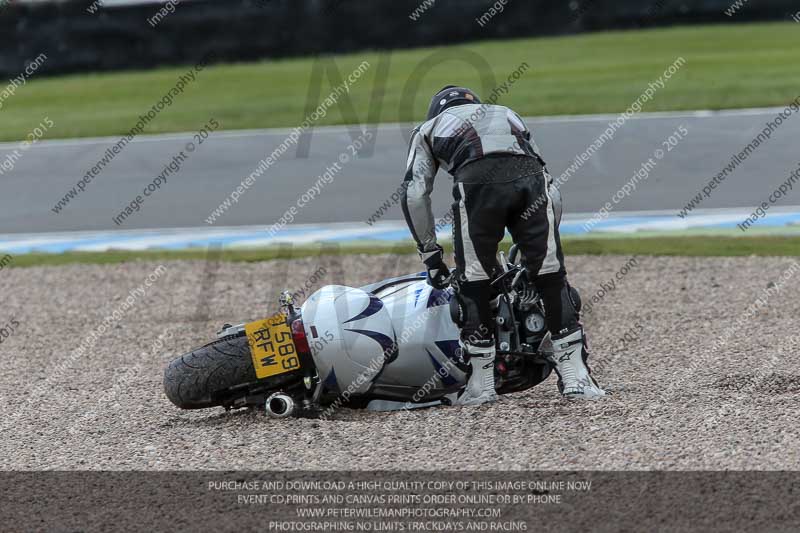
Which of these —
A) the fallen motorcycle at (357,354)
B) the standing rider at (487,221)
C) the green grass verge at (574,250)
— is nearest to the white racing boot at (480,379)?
the standing rider at (487,221)

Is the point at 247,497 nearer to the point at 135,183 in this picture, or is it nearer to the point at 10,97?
the point at 135,183

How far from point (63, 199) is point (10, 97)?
930cm

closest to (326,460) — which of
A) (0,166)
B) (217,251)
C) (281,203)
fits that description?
(217,251)

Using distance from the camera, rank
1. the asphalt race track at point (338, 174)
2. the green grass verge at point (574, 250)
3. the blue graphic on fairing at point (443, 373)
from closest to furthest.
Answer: the blue graphic on fairing at point (443, 373)
the green grass verge at point (574, 250)
the asphalt race track at point (338, 174)

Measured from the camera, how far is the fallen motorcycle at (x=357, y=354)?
268 inches

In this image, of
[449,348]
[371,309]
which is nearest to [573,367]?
[449,348]

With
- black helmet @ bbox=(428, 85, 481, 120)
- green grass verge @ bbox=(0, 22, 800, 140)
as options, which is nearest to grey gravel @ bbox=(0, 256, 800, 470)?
black helmet @ bbox=(428, 85, 481, 120)

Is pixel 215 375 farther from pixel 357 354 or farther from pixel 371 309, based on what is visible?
pixel 371 309

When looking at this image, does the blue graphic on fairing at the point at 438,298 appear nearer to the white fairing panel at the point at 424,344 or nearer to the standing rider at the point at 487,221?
the white fairing panel at the point at 424,344

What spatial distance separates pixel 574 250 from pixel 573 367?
530cm

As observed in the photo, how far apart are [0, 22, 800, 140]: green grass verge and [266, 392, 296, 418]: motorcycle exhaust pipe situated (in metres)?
12.3

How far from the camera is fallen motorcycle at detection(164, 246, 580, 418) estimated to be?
22.4 feet

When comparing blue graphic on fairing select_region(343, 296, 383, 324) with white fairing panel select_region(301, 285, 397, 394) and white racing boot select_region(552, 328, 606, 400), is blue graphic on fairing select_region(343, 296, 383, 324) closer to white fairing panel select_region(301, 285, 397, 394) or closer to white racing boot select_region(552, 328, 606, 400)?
white fairing panel select_region(301, 285, 397, 394)

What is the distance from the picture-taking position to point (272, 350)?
6809 mm
